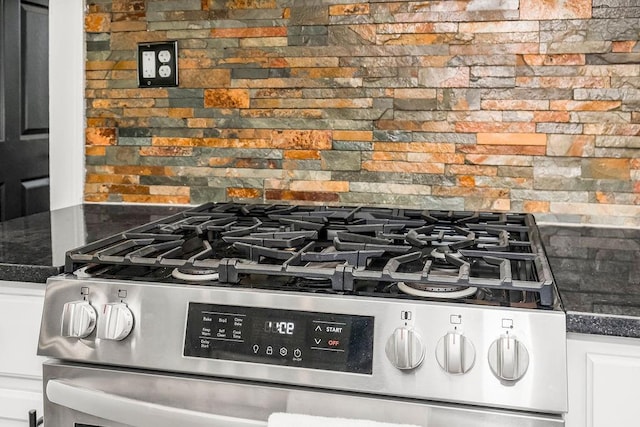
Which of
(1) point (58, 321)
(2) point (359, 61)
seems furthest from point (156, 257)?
(2) point (359, 61)

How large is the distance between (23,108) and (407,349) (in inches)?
111

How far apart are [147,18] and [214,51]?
23cm

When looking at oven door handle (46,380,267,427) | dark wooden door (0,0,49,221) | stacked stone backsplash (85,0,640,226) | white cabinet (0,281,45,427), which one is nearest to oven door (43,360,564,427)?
oven door handle (46,380,267,427)

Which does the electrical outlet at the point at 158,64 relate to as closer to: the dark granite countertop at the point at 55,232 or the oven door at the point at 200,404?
the dark granite countertop at the point at 55,232

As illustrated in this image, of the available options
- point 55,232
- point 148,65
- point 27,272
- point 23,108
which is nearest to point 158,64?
point 148,65

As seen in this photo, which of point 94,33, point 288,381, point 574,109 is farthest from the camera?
point 94,33

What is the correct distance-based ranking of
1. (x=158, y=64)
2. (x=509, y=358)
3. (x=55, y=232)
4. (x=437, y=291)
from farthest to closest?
(x=158, y=64) < (x=55, y=232) < (x=437, y=291) < (x=509, y=358)

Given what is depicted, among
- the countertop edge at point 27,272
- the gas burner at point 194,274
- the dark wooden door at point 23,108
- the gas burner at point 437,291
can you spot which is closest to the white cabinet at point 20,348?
the countertop edge at point 27,272

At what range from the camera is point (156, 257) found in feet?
4.03

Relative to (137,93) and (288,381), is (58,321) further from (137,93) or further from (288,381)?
(137,93)

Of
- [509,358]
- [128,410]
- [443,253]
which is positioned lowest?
[128,410]

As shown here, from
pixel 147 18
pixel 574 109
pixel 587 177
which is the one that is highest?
pixel 147 18

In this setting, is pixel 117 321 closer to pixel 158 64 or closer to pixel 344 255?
pixel 344 255

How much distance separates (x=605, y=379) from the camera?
3.36 ft
